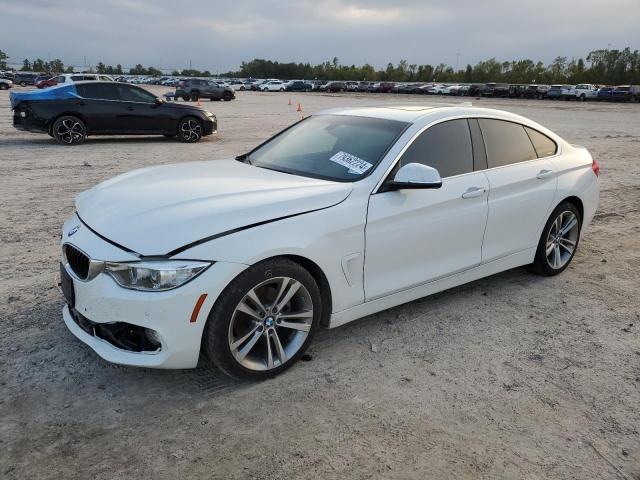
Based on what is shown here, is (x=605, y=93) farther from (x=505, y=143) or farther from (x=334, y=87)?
(x=505, y=143)

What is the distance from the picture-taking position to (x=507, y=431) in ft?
9.80

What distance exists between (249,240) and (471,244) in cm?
199

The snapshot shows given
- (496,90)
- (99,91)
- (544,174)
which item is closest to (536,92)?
(496,90)

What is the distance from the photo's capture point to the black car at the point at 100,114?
12.8m

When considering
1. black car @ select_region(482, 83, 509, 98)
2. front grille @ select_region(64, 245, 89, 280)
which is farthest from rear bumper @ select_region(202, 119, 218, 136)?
black car @ select_region(482, 83, 509, 98)

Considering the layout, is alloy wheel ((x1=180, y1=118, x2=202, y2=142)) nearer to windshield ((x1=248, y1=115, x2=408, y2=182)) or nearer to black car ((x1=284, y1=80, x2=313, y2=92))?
windshield ((x1=248, y1=115, x2=408, y2=182))

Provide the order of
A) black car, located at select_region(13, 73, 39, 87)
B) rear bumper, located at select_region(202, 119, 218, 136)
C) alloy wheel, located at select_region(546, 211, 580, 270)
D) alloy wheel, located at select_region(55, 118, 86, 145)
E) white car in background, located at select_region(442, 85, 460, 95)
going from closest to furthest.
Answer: alloy wheel, located at select_region(546, 211, 580, 270) → alloy wheel, located at select_region(55, 118, 86, 145) → rear bumper, located at select_region(202, 119, 218, 136) → black car, located at select_region(13, 73, 39, 87) → white car in background, located at select_region(442, 85, 460, 95)

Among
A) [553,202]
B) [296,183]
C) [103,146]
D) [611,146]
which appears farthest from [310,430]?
[611,146]

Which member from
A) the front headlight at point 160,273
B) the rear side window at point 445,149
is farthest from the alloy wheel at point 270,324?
the rear side window at point 445,149

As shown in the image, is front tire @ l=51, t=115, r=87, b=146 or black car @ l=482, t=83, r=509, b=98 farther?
black car @ l=482, t=83, r=509, b=98

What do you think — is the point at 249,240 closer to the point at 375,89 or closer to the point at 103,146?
the point at 103,146

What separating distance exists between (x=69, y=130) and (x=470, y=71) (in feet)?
419

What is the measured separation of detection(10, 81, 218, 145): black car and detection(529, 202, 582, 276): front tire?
454 inches

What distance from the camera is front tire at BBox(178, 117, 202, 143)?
1479 centimetres
